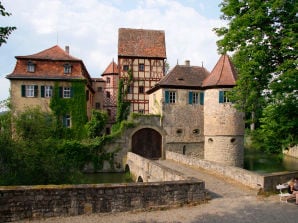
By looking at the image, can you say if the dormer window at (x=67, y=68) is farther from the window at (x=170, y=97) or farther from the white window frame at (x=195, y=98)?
the white window frame at (x=195, y=98)

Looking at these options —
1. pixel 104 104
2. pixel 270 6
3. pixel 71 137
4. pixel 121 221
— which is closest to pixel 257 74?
pixel 270 6

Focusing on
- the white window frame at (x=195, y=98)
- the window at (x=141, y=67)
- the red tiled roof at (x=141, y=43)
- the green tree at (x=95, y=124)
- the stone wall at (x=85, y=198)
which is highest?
the red tiled roof at (x=141, y=43)

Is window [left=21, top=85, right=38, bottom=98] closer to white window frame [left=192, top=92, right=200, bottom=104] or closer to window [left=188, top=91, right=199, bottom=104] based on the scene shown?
window [left=188, top=91, right=199, bottom=104]

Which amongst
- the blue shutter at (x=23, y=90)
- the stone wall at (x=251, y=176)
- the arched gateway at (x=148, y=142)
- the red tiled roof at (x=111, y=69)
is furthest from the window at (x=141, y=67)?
the stone wall at (x=251, y=176)

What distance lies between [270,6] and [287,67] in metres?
2.38

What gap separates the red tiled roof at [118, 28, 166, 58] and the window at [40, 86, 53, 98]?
8045 millimetres

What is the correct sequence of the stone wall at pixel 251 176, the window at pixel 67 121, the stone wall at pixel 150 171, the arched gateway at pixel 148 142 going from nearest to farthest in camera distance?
the stone wall at pixel 251 176, the stone wall at pixel 150 171, the window at pixel 67 121, the arched gateway at pixel 148 142

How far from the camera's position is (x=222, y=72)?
81.1 feet

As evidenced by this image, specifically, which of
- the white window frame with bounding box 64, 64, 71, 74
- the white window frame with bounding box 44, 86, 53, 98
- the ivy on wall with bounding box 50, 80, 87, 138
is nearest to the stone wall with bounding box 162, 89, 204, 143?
the ivy on wall with bounding box 50, 80, 87, 138

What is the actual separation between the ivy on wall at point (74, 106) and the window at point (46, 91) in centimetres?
39

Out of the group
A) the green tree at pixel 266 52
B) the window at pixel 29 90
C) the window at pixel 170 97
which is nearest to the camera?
the green tree at pixel 266 52

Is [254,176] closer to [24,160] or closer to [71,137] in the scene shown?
[24,160]

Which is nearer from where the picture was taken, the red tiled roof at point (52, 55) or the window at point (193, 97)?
the red tiled roof at point (52, 55)

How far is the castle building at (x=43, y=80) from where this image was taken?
25453 mm
